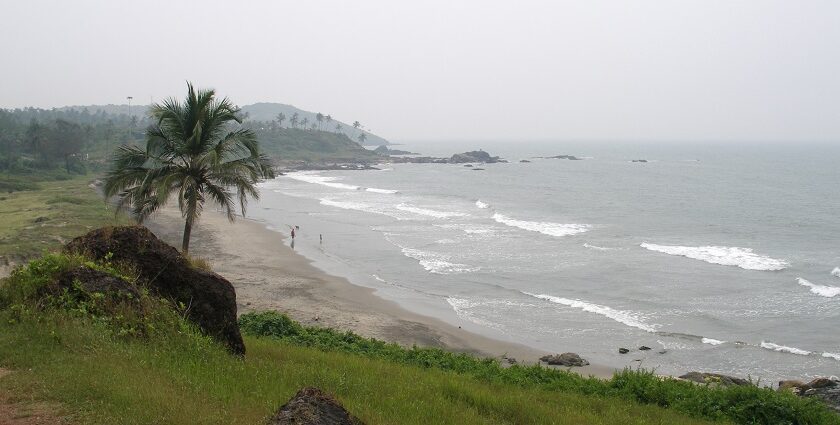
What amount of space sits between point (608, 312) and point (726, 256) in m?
15.3

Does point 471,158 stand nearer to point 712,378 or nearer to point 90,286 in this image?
point 712,378

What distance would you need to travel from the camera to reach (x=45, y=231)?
97.7 feet

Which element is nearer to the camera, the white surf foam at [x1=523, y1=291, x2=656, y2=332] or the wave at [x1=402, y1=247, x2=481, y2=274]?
the white surf foam at [x1=523, y1=291, x2=656, y2=332]

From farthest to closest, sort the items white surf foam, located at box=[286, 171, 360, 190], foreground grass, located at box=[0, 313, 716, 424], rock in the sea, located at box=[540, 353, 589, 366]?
white surf foam, located at box=[286, 171, 360, 190]
rock in the sea, located at box=[540, 353, 589, 366]
foreground grass, located at box=[0, 313, 716, 424]

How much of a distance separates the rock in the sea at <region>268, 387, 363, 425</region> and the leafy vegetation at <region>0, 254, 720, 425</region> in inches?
26.2

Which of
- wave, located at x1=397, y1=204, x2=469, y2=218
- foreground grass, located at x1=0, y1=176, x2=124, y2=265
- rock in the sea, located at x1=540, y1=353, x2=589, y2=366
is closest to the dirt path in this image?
foreground grass, located at x1=0, y1=176, x2=124, y2=265

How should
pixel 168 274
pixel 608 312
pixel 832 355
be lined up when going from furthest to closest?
pixel 608 312 < pixel 832 355 < pixel 168 274

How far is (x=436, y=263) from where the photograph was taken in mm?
32188

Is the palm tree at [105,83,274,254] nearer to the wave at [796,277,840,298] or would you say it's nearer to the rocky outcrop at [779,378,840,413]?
the rocky outcrop at [779,378,840,413]

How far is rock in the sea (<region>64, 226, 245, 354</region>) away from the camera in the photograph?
8477 mm

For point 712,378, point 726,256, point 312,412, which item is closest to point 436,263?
point 726,256

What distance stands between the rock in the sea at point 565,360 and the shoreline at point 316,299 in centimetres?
27

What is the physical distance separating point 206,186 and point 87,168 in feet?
252

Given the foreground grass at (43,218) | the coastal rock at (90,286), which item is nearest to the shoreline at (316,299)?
the foreground grass at (43,218)
